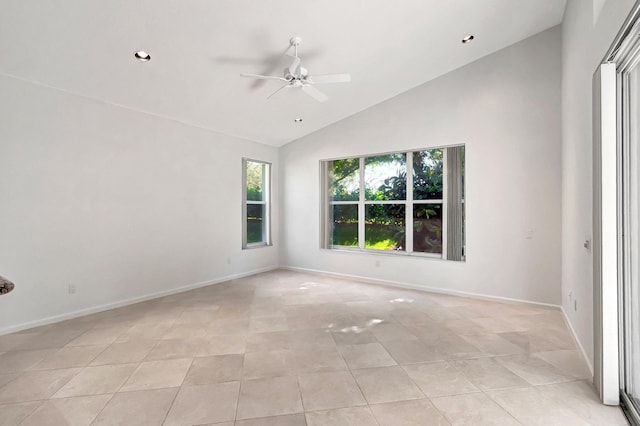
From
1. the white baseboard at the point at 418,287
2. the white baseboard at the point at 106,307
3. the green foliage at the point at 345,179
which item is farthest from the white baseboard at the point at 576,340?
the white baseboard at the point at 106,307

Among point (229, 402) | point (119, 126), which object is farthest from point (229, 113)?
point (229, 402)

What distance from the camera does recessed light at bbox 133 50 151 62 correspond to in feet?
10.7

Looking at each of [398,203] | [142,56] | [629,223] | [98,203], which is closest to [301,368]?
[629,223]

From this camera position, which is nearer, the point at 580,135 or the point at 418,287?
the point at 580,135

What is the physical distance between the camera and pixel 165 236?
4832 mm

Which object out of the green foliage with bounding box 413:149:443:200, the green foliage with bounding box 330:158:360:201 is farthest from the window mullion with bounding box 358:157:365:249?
the green foliage with bounding box 413:149:443:200

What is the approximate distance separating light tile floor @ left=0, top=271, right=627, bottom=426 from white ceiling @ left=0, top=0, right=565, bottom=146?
293 cm

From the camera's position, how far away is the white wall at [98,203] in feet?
11.1

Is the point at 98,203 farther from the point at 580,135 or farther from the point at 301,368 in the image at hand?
the point at 580,135

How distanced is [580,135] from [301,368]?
11.1 ft

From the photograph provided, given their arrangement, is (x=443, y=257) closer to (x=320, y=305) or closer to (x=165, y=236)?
(x=320, y=305)

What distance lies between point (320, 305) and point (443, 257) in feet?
7.31

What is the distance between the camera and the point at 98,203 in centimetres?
404

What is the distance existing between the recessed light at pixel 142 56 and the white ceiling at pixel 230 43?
54 millimetres
